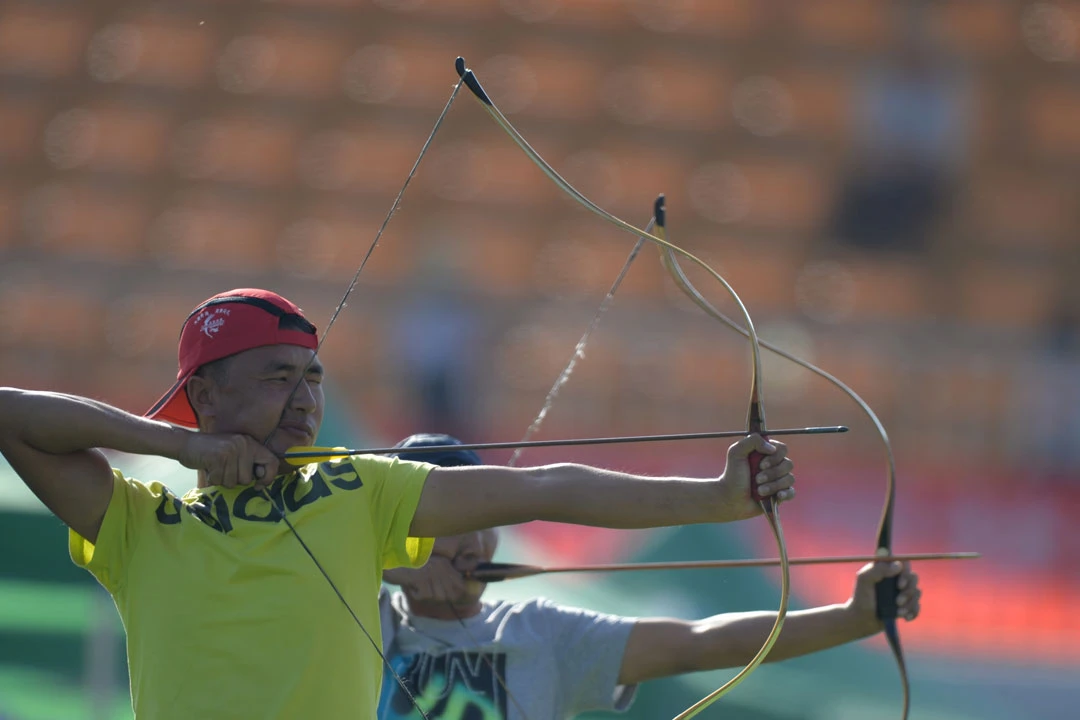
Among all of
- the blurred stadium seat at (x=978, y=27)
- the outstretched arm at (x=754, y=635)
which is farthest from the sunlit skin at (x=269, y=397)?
the blurred stadium seat at (x=978, y=27)

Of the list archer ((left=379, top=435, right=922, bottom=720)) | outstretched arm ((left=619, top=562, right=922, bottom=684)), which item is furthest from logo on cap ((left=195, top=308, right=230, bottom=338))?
outstretched arm ((left=619, top=562, right=922, bottom=684))

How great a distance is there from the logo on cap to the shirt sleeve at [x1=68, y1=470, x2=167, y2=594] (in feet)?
0.72

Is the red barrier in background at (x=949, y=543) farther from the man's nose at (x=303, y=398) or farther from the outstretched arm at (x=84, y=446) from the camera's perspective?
the outstretched arm at (x=84, y=446)

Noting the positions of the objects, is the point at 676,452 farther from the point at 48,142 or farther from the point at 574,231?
the point at 48,142

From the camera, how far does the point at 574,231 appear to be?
25.9ft

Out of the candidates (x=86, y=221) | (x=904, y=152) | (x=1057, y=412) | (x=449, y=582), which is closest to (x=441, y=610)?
(x=449, y=582)

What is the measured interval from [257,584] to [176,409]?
375 millimetres

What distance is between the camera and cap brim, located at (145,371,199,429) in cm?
181

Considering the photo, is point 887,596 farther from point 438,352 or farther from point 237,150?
point 237,150

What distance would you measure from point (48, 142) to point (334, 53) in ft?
5.96

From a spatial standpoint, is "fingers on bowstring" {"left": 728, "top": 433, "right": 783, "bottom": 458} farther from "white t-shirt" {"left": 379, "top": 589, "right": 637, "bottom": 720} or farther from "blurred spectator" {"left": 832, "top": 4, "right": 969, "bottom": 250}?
"blurred spectator" {"left": 832, "top": 4, "right": 969, "bottom": 250}

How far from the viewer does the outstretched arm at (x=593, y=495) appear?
1554mm

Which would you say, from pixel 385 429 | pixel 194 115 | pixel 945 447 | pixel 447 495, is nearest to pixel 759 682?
pixel 447 495

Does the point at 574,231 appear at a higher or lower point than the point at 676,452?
higher
